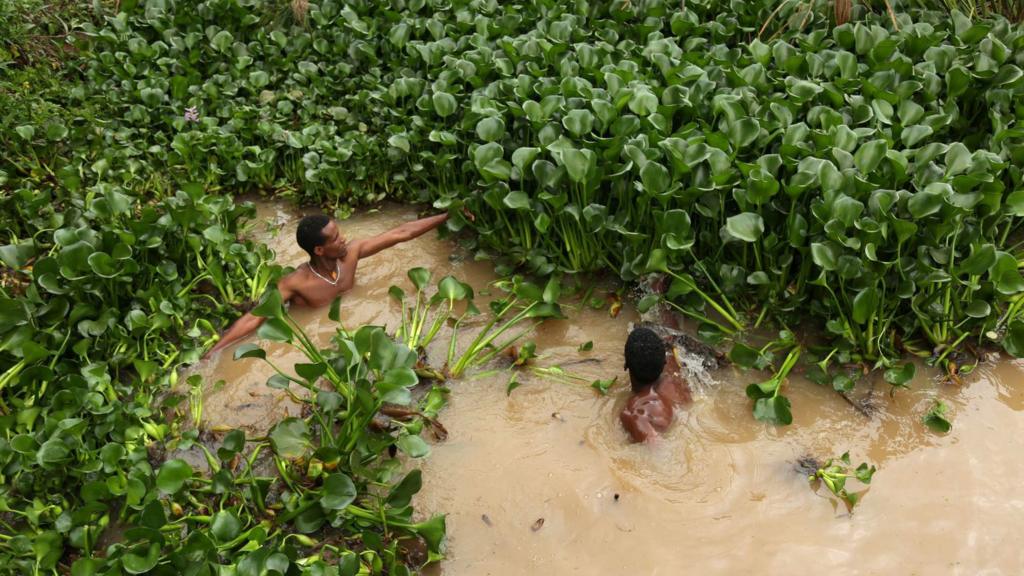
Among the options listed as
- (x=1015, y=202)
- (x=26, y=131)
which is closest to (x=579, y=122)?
(x=1015, y=202)

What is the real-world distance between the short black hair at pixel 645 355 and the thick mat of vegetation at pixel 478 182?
0.47 metres

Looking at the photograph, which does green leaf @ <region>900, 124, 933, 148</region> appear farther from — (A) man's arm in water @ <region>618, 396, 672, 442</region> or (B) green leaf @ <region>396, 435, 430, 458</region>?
(B) green leaf @ <region>396, 435, 430, 458</region>

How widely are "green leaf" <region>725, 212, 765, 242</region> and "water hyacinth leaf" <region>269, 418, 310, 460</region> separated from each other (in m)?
1.86

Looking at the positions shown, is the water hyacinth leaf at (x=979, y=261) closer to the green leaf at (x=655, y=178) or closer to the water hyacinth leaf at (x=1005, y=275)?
the water hyacinth leaf at (x=1005, y=275)

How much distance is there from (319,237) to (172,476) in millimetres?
1376

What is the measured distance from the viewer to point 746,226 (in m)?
3.23

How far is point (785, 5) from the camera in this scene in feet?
15.4

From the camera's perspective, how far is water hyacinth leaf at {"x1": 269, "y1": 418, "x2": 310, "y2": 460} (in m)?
2.74

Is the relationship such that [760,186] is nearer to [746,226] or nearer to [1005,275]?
[746,226]

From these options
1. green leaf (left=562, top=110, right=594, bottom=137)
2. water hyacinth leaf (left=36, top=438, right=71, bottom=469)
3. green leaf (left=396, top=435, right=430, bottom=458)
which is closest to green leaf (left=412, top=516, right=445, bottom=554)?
green leaf (left=396, top=435, right=430, bottom=458)

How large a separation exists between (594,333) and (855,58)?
2056mm

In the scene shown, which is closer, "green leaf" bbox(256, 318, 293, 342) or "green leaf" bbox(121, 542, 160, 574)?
"green leaf" bbox(121, 542, 160, 574)

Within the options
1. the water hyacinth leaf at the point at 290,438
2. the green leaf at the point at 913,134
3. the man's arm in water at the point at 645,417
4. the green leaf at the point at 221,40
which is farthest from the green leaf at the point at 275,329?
the green leaf at the point at 221,40

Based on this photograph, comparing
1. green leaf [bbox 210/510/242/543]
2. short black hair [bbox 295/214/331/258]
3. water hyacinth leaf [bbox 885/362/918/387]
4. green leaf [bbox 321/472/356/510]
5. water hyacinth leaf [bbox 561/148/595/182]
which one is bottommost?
green leaf [bbox 210/510/242/543]
